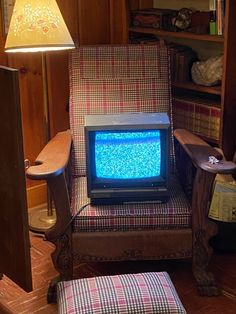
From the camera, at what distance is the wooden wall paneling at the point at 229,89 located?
8.09ft

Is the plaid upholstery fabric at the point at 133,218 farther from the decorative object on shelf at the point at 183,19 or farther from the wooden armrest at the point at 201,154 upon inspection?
the decorative object on shelf at the point at 183,19

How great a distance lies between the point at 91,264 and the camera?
8.15 feet

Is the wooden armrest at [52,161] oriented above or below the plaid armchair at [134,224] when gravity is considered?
above

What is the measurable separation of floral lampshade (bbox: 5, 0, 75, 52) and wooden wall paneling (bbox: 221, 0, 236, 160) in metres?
0.81

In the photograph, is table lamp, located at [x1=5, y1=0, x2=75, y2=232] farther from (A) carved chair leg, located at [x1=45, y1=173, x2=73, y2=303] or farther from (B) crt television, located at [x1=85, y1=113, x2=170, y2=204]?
(A) carved chair leg, located at [x1=45, y1=173, x2=73, y2=303]

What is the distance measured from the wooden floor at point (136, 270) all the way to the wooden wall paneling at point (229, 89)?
0.59m

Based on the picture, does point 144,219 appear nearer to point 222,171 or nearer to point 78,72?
point 222,171

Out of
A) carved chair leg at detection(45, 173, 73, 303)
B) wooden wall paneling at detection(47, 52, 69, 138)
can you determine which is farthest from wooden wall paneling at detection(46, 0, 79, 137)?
carved chair leg at detection(45, 173, 73, 303)

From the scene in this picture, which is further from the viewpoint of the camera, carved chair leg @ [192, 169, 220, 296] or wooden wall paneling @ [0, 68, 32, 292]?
carved chair leg @ [192, 169, 220, 296]

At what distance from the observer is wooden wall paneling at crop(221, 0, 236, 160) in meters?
2.46

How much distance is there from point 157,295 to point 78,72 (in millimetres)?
1326

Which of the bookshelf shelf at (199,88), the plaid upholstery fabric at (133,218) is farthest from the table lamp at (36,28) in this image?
the bookshelf shelf at (199,88)

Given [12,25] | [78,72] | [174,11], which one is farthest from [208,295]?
[174,11]

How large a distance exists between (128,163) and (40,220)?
0.94 m
